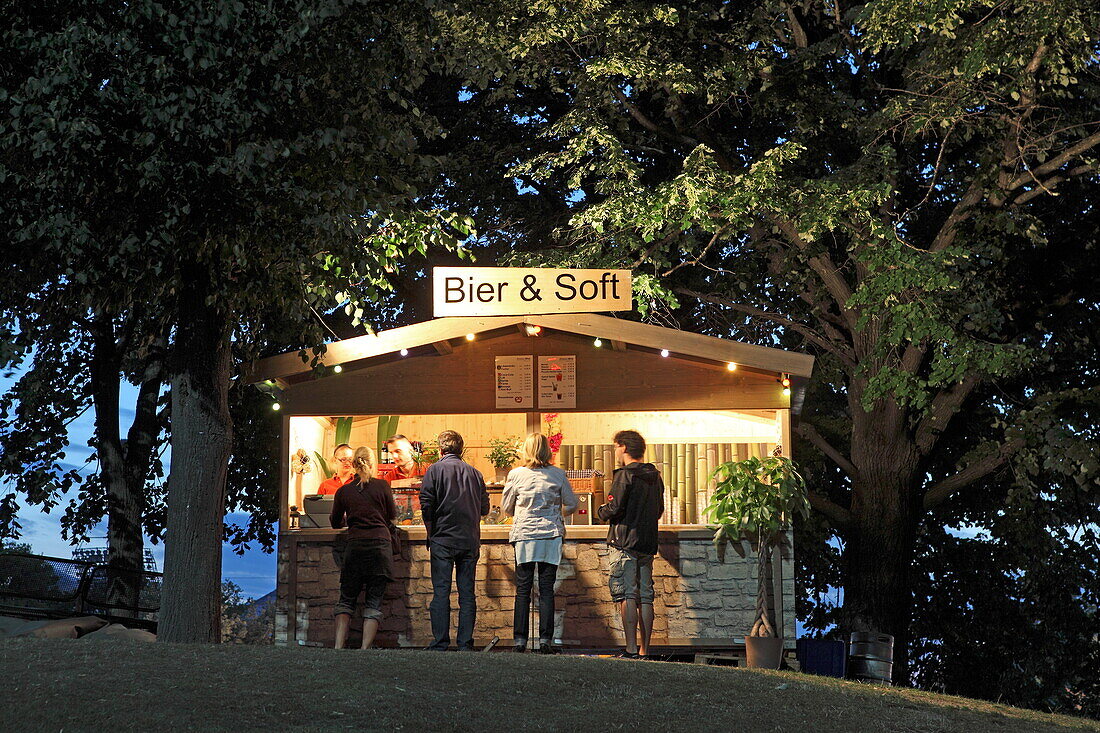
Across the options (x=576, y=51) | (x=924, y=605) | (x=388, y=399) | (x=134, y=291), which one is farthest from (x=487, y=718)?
(x=924, y=605)

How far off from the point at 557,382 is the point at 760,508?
228 centimetres

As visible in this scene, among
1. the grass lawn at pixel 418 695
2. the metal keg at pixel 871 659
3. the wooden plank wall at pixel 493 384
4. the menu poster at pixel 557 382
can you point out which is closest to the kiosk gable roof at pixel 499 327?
the wooden plank wall at pixel 493 384

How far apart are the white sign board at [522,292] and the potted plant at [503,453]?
277cm

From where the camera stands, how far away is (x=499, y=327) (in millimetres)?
12461

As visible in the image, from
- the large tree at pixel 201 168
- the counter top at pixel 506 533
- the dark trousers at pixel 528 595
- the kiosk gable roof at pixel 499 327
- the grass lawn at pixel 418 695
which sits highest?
the large tree at pixel 201 168

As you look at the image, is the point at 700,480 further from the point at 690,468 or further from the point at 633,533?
the point at 633,533

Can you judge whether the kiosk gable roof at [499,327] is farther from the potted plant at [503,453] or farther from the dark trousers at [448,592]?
the dark trousers at [448,592]

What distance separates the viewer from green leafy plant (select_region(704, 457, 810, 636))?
11555 millimetres

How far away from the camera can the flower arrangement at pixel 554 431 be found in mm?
13281

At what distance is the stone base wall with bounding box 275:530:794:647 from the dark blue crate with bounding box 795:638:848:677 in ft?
0.79

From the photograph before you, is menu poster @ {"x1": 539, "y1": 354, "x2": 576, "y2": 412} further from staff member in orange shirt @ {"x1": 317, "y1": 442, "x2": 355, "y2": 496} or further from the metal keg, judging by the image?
the metal keg

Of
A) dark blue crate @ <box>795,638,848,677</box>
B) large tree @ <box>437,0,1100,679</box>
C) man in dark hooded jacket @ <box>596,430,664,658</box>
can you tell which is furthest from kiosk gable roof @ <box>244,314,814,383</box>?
large tree @ <box>437,0,1100,679</box>

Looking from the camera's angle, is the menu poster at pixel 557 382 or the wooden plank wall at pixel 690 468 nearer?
the menu poster at pixel 557 382

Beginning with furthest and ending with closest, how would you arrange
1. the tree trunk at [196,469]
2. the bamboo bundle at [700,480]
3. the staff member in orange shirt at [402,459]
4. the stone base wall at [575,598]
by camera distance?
the staff member in orange shirt at [402,459] → the bamboo bundle at [700,480] → the stone base wall at [575,598] → the tree trunk at [196,469]
